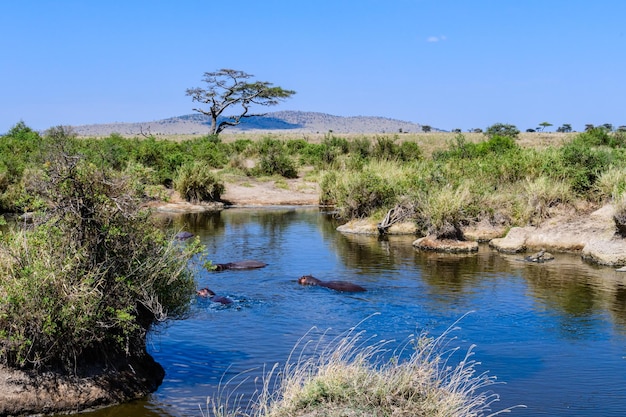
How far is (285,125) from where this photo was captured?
7096 inches

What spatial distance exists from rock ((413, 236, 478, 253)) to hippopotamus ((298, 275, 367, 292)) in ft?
20.6

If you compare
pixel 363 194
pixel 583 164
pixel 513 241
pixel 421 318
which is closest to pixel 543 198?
pixel 513 241

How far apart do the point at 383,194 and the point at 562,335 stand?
13949mm

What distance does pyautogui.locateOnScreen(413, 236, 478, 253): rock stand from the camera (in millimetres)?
20734

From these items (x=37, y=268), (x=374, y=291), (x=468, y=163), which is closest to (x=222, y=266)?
(x=374, y=291)

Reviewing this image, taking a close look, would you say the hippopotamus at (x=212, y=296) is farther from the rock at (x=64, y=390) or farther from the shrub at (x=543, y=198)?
the shrub at (x=543, y=198)

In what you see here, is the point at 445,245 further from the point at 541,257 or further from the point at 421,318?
the point at 421,318

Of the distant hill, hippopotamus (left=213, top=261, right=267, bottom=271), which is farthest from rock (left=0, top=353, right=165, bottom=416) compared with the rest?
the distant hill

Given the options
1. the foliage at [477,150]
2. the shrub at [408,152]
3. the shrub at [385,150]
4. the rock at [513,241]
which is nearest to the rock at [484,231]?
the rock at [513,241]

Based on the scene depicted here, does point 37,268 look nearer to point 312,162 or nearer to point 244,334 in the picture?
point 244,334

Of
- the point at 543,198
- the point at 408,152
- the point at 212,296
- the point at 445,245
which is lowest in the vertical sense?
the point at 212,296

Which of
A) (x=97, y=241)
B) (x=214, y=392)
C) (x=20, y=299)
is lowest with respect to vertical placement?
(x=214, y=392)

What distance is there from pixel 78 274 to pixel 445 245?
46.8 ft

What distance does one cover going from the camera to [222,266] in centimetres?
1738
